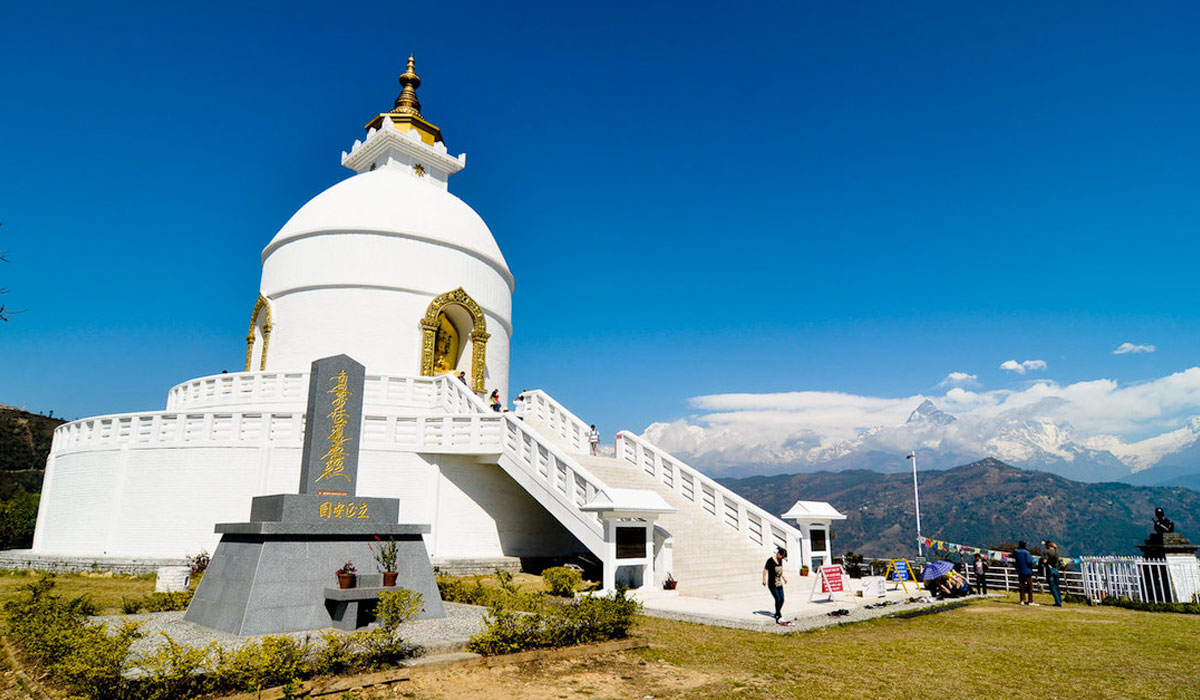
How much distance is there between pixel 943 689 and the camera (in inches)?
299

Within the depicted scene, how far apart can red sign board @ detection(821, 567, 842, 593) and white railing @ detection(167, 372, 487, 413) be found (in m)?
11.1

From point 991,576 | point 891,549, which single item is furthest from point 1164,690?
point 891,549

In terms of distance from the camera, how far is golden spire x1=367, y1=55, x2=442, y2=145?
33.0 metres

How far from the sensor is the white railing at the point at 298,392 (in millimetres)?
21312

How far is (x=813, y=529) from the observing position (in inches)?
714

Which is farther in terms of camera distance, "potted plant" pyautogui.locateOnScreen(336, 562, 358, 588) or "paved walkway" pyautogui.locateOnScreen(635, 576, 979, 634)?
"paved walkway" pyautogui.locateOnScreen(635, 576, 979, 634)

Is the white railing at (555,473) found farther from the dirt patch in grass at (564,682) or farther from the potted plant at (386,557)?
the dirt patch in grass at (564,682)

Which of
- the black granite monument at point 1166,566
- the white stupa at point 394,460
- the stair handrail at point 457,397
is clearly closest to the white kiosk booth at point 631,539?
the white stupa at point 394,460

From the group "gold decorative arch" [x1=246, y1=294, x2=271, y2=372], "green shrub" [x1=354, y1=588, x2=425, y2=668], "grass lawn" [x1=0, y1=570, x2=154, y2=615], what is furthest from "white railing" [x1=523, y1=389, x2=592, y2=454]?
"green shrub" [x1=354, y1=588, x2=425, y2=668]

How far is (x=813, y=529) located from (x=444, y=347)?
15449 millimetres

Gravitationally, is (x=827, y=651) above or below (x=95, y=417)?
below

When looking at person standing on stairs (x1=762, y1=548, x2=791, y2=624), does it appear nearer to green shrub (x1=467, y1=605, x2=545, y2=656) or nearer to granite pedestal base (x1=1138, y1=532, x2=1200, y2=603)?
green shrub (x1=467, y1=605, x2=545, y2=656)

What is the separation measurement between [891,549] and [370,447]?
196 meters

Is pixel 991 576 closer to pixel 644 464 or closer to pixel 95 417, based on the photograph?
pixel 644 464
